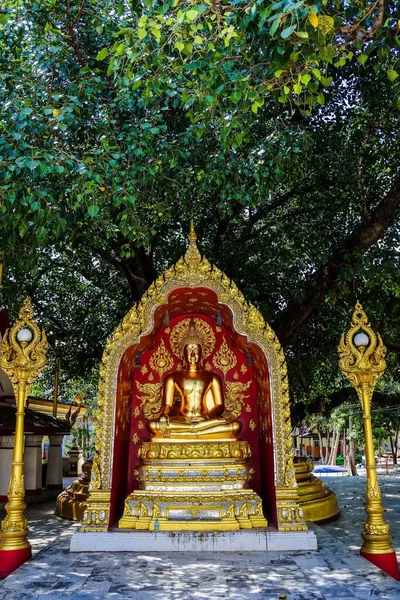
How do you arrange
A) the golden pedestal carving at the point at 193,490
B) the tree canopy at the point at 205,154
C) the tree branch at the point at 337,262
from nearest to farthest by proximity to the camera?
1. the tree canopy at the point at 205,154
2. the golden pedestal carving at the point at 193,490
3. the tree branch at the point at 337,262

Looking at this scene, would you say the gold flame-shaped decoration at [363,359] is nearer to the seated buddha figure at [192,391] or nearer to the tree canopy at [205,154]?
the tree canopy at [205,154]

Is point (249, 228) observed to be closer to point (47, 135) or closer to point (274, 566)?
point (47, 135)

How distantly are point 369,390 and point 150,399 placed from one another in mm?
3894

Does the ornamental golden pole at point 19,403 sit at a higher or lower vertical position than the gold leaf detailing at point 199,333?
lower

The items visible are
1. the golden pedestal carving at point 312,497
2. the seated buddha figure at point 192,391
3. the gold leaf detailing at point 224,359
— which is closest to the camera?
the seated buddha figure at point 192,391

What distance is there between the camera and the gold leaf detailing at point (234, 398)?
29.7ft

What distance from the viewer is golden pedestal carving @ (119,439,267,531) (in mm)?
7191

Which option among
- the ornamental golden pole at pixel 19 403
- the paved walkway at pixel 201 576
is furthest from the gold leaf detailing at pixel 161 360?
the paved walkway at pixel 201 576

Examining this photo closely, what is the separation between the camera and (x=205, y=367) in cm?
955

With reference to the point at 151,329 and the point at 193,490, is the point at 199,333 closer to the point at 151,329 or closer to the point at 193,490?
the point at 151,329

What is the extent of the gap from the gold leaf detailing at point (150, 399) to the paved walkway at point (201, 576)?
8.10 feet

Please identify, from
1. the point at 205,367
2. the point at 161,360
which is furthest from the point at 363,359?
the point at 161,360

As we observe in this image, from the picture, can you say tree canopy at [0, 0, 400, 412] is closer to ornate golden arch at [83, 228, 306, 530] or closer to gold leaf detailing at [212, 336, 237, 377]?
ornate golden arch at [83, 228, 306, 530]

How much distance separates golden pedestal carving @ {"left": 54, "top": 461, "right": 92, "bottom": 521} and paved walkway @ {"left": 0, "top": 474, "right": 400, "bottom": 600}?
2081 millimetres
